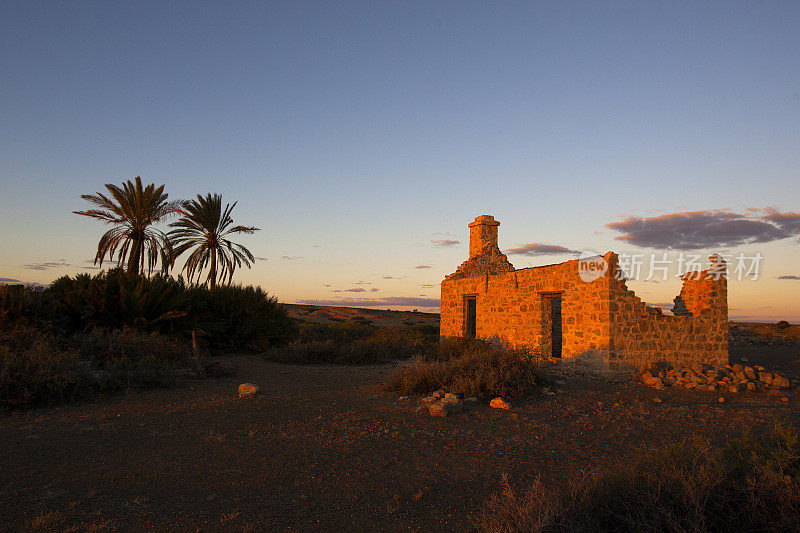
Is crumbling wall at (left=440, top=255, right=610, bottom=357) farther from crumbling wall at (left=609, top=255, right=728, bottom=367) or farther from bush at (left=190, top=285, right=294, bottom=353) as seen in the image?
bush at (left=190, top=285, right=294, bottom=353)

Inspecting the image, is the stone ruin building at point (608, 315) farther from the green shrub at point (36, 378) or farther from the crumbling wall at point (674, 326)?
the green shrub at point (36, 378)

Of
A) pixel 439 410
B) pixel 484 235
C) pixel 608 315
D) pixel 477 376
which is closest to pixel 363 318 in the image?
pixel 484 235

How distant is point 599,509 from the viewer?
318cm

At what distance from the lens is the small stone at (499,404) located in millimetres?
7130

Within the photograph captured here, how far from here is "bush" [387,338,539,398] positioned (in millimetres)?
7738

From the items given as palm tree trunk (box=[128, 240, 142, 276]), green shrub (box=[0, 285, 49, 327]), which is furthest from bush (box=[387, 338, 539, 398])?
palm tree trunk (box=[128, 240, 142, 276])

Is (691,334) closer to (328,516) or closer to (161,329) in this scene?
(328,516)

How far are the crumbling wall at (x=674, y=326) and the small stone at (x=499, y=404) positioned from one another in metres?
4.09

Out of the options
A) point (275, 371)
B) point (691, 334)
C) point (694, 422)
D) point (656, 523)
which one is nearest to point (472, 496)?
point (656, 523)

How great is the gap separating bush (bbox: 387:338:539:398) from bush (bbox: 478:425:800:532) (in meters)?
4.22

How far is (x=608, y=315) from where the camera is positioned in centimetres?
1003

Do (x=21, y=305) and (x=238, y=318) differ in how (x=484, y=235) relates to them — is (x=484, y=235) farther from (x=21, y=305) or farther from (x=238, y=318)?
(x=21, y=305)

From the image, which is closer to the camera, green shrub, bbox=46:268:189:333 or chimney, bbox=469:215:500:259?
green shrub, bbox=46:268:189:333

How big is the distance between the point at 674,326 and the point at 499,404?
6.05 meters
